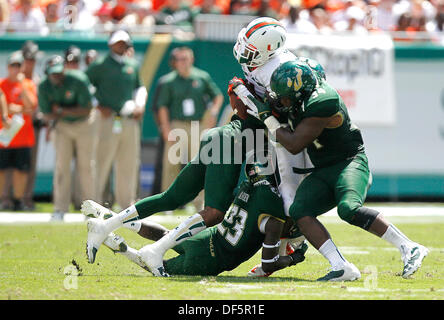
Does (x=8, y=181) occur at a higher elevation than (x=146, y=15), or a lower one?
lower

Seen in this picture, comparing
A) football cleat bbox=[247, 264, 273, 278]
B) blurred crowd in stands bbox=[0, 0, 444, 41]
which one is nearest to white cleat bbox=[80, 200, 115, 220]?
football cleat bbox=[247, 264, 273, 278]

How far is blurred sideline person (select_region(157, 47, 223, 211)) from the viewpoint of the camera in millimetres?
12016

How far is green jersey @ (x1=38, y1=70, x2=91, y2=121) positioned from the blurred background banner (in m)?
3.49

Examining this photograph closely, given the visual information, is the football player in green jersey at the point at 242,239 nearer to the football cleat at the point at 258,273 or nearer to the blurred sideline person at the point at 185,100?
the football cleat at the point at 258,273

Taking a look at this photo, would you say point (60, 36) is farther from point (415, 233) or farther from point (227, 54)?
point (415, 233)

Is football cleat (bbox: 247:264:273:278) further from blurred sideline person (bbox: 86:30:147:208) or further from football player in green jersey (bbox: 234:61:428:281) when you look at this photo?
blurred sideline person (bbox: 86:30:147:208)

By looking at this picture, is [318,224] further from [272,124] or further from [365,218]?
[272,124]

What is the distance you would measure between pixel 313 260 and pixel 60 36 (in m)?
6.52

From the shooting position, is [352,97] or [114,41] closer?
[114,41]

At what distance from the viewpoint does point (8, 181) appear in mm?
12383

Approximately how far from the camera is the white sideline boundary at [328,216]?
1085 cm

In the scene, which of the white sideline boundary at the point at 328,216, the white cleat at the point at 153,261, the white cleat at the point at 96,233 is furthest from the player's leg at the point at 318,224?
the white sideline boundary at the point at 328,216
